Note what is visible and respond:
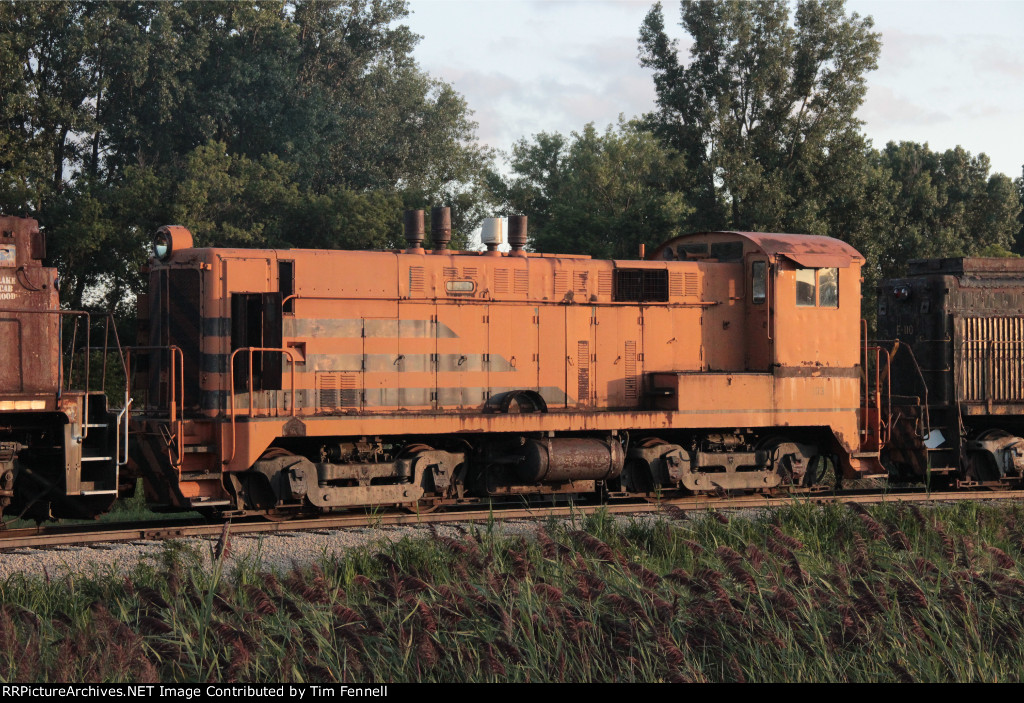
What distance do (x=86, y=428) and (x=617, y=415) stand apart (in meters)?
5.79

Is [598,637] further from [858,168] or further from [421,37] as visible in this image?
[421,37]

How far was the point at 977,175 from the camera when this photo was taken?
1902 inches

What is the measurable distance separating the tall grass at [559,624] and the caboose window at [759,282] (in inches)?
236

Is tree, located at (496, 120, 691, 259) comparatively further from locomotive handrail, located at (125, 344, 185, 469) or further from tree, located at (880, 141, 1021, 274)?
locomotive handrail, located at (125, 344, 185, 469)

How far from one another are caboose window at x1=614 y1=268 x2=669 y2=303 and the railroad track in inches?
97.9

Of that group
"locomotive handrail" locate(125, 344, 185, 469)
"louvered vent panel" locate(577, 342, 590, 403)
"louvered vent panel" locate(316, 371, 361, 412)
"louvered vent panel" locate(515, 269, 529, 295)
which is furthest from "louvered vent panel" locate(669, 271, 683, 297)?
"locomotive handrail" locate(125, 344, 185, 469)

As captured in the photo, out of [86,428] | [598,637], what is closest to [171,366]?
[86,428]

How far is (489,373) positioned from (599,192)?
109 ft

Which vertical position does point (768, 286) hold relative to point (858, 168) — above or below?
below

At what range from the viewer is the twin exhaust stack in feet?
41.7

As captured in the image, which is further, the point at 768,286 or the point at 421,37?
the point at 421,37

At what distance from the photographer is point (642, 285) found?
520 inches

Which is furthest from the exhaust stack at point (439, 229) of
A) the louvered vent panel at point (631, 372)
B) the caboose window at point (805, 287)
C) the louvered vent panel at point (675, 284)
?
the caboose window at point (805, 287)
